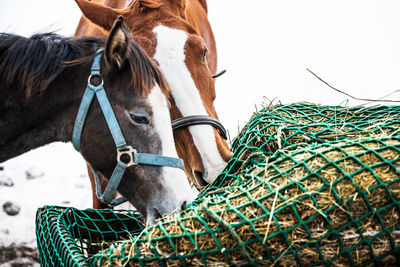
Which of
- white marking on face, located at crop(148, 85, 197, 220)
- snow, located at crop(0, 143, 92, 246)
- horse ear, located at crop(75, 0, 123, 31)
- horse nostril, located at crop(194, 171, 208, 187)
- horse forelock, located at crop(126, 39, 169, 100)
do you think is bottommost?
snow, located at crop(0, 143, 92, 246)

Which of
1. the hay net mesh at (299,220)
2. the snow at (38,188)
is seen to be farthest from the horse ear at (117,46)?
the snow at (38,188)

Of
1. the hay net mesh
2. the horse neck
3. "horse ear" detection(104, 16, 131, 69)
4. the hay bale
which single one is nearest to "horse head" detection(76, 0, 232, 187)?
"horse ear" detection(104, 16, 131, 69)

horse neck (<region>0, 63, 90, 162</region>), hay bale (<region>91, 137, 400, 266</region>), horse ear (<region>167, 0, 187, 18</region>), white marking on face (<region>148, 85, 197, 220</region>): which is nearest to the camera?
hay bale (<region>91, 137, 400, 266</region>)

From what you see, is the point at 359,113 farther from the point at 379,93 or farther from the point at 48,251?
the point at 379,93

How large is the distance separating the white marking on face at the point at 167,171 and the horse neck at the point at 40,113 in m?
0.39

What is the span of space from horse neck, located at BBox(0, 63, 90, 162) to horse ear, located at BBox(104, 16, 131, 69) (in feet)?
0.54

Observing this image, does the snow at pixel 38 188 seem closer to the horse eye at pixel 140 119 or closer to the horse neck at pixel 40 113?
the horse neck at pixel 40 113

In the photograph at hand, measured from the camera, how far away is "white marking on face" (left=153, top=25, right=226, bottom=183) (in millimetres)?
2096

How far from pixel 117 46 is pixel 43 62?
394 mm

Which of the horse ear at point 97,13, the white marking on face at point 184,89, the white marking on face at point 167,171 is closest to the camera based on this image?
the white marking on face at point 167,171

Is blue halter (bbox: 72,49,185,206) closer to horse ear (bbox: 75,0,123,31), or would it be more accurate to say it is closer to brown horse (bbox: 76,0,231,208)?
brown horse (bbox: 76,0,231,208)

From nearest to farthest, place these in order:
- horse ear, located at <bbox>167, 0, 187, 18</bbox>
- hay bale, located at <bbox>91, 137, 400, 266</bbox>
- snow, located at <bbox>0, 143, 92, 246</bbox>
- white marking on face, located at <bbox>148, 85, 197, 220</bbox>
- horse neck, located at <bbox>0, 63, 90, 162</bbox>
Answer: hay bale, located at <bbox>91, 137, 400, 266</bbox>, white marking on face, located at <bbox>148, 85, 197, 220</bbox>, horse neck, located at <bbox>0, 63, 90, 162</bbox>, horse ear, located at <bbox>167, 0, 187, 18</bbox>, snow, located at <bbox>0, 143, 92, 246</bbox>

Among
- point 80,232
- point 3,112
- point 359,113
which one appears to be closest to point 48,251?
point 80,232

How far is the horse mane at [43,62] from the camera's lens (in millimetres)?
1774
